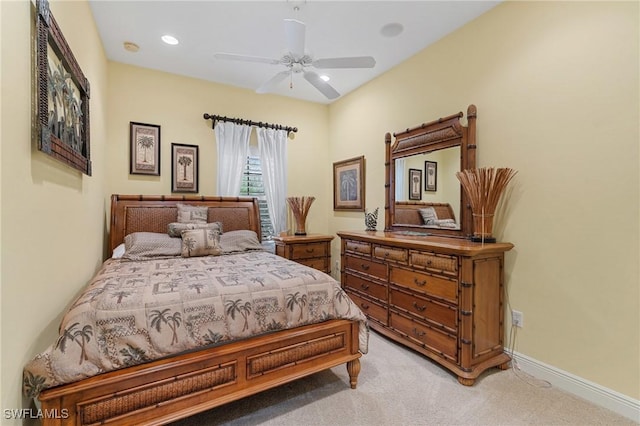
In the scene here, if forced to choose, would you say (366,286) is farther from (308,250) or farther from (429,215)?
(308,250)

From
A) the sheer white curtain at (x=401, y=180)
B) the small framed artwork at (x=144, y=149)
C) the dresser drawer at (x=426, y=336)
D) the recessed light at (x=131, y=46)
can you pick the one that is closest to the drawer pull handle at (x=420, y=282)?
the dresser drawer at (x=426, y=336)

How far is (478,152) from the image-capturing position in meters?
2.68

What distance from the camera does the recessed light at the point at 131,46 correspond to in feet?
10.1

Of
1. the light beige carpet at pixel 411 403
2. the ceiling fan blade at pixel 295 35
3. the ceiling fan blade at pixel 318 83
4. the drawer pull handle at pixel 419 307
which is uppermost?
the ceiling fan blade at pixel 295 35

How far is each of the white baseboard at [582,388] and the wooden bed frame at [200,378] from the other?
4.60 ft

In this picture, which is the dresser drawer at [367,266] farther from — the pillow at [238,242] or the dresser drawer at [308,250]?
the pillow at [238,242]

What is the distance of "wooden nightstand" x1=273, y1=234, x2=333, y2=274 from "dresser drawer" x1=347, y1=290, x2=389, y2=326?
96 cm

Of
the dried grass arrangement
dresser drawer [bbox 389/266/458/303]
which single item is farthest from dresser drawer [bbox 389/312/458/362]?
the dried grass arrangement

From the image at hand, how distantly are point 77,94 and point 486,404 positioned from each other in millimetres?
3593

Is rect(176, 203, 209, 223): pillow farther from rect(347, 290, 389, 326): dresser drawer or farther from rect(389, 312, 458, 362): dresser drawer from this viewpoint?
rect(389, 312, 458, 362): dresser drawer

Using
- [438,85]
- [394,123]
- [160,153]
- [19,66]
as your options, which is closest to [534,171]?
[438,85]

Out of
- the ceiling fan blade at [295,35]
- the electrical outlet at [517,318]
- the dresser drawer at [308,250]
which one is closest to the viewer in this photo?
the ceiling fan blade at [295,35]

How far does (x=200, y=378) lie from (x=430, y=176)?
8.97ft

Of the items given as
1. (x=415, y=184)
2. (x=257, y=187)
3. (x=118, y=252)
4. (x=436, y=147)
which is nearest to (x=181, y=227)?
(x=118, y=252)
